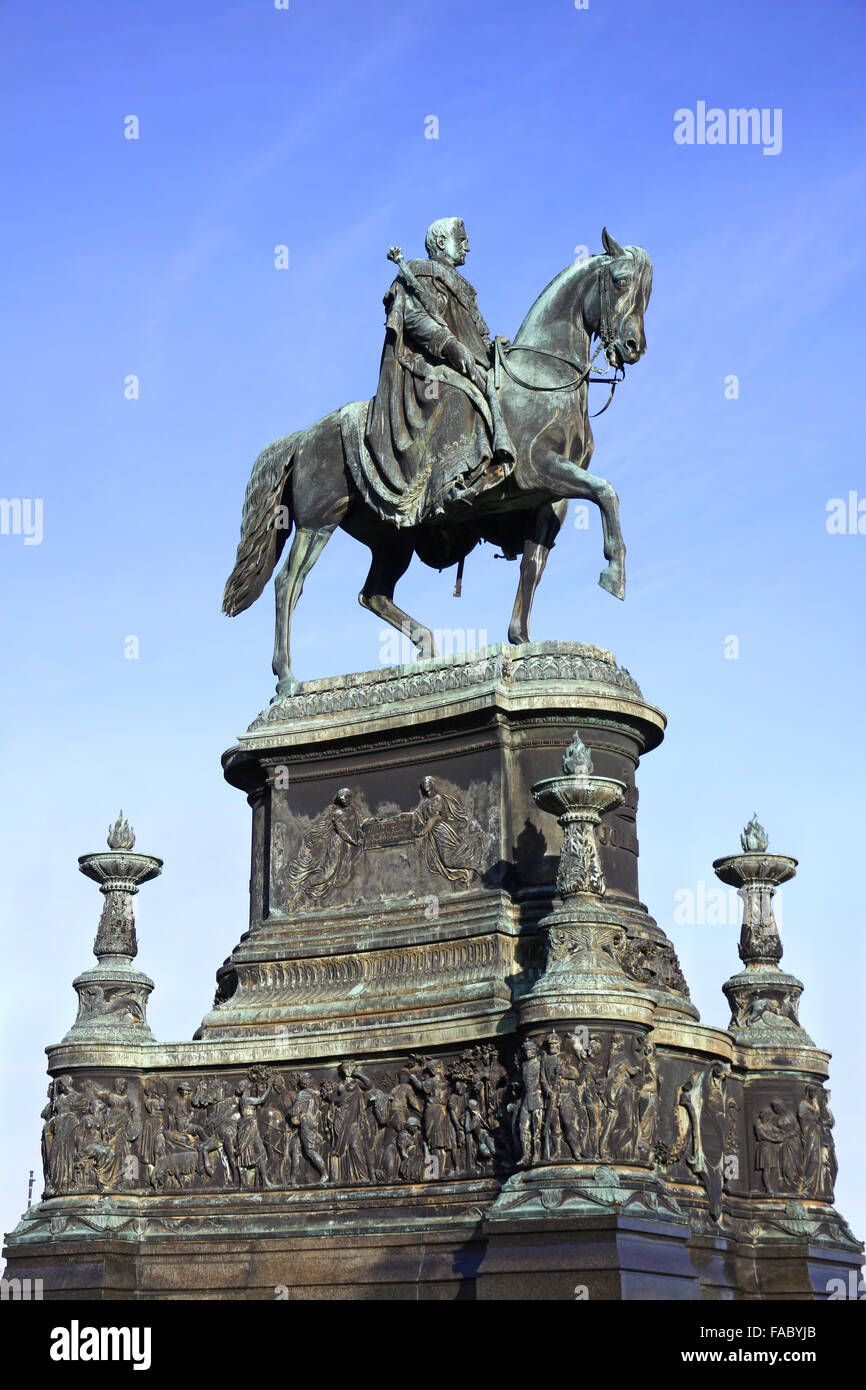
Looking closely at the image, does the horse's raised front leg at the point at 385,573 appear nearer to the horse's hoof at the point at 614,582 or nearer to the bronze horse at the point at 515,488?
the bronze horse at the point at 515,488

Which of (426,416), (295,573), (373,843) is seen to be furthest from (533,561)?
(373,843)

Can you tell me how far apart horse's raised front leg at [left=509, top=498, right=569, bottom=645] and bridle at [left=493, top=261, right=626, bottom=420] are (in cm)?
117

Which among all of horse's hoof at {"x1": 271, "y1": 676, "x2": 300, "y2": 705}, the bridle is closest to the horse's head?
the bridle

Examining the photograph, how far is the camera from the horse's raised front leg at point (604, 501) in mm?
21750

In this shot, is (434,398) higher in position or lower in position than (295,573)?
higher

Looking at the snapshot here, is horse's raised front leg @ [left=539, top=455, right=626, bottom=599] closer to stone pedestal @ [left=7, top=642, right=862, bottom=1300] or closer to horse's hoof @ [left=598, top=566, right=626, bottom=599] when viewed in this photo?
horse's hoof @ [left=598, top=566, right=626, bottom=599]

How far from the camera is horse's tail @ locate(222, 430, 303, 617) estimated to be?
79.7 feet

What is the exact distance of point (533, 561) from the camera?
2300 cm

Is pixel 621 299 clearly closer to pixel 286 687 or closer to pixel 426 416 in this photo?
pixel 426 416

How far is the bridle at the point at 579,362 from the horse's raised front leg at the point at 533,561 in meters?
1.17

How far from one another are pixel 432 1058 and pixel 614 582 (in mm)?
5268

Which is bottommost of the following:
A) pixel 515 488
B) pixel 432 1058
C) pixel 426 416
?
pixel 432 1058
